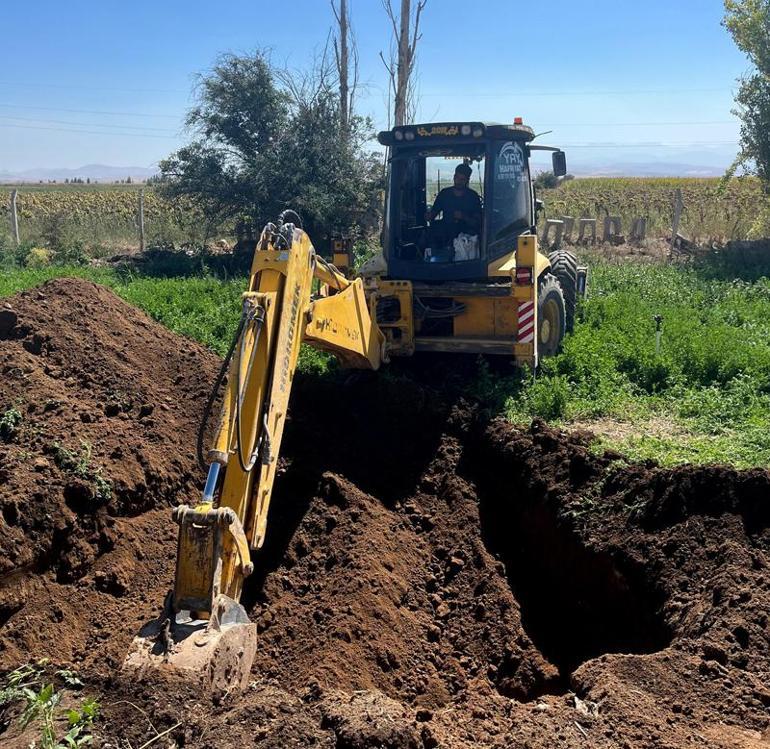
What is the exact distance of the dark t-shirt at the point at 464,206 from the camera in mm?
9094

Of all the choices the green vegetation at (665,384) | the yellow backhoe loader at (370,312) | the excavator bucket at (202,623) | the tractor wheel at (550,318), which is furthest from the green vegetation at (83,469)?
the tractor wheel at (550,318)

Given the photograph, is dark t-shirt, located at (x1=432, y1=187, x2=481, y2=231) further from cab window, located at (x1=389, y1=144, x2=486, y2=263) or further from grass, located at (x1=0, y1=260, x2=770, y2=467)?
grass, located at (x1=0, y1=260, x2=770, y2=467)

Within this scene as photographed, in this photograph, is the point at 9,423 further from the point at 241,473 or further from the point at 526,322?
the point at 526,322

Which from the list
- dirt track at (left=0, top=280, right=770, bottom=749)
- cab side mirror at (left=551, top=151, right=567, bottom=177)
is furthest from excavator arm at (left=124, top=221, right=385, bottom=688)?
cab side mirror at (left=551, top=151, right=567, bottom=177)

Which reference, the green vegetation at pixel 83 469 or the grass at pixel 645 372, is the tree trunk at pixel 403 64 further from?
the green vegetation at pixel 83 469

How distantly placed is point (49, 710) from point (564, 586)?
400cm

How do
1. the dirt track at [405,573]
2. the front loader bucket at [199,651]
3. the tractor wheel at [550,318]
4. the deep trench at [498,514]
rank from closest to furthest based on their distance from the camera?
the front loader bucket at [199,651] → the dirt track at [405,573] → the deep trench at [498,514] → the tractor wheel at [550,318]

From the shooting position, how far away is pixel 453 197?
9188 mm

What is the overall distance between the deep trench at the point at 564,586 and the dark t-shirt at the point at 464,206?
3098 mm

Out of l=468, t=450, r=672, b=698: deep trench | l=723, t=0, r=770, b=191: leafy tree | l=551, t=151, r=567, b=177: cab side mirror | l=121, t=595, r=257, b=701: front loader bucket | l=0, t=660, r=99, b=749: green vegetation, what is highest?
l=723, t=0, r=770, b=191: leafy tree

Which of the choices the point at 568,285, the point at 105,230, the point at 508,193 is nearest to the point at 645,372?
the point at 568,285

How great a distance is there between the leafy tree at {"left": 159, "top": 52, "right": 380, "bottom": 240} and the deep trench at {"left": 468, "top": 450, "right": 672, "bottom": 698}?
40.9ft

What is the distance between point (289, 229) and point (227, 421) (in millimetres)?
1493

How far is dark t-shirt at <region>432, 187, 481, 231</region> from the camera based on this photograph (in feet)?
29.8
